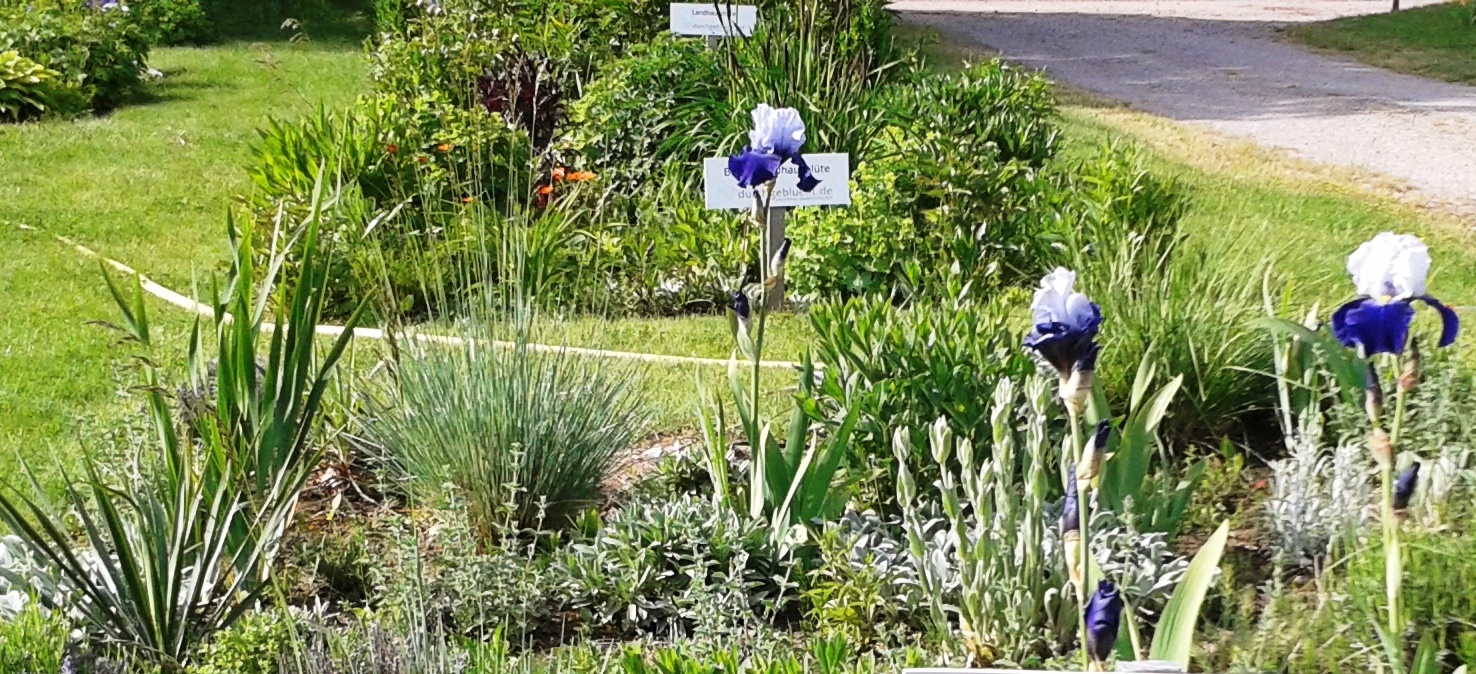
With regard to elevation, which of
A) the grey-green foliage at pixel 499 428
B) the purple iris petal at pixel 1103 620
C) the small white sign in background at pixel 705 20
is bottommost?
the grey-green foliage at pixel 499 428

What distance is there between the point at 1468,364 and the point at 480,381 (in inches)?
116

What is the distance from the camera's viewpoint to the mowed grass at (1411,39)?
567 inches

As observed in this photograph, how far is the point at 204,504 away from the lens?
3156 mm

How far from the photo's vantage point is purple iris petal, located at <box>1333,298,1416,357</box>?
6.60 ft

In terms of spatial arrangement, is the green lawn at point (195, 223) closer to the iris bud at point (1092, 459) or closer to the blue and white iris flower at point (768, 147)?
the blue and white iris flower at point (768, 147)

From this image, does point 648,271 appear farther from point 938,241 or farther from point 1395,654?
point 1395,654

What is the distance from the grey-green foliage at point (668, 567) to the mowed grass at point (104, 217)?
1.15 meters

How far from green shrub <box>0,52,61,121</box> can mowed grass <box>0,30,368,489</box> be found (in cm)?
28

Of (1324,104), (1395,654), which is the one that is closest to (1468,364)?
(1395,654)

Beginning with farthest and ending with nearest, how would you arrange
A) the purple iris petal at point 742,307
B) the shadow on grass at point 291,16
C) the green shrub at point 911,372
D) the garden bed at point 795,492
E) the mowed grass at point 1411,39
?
the shadow on grass at point 291,16, the mowed grass at point 1411,39, the green shrub at point 911,372, the purple iris petal at point 742,307, the garden bed at point 795,492

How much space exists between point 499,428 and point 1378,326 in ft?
6.83

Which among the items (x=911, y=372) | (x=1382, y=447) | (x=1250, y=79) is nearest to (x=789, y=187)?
(x=911, y=372)

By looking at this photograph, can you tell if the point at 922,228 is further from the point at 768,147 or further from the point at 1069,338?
the point at 1069,338

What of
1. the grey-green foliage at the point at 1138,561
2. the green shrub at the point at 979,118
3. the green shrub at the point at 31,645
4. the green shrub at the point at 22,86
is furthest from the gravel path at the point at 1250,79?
the green shrub at the point at 22,86
